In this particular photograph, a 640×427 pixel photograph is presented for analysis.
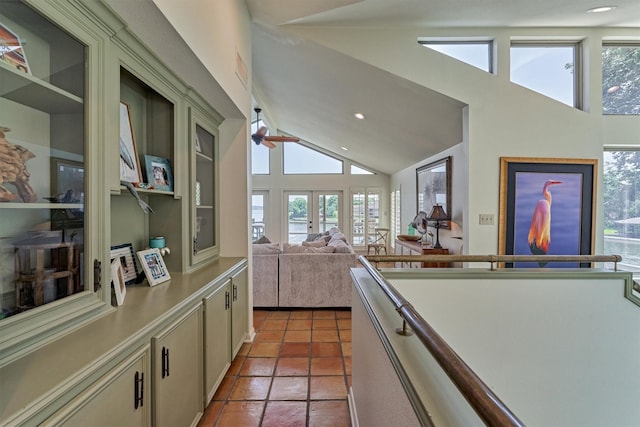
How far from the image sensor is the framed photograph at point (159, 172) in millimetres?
1931

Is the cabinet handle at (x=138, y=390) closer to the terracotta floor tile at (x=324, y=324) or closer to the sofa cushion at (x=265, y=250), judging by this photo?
the terracotta floor tile at (x=324, y=324)

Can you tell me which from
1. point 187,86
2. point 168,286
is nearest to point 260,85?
point 187,86

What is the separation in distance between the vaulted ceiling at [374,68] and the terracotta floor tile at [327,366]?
2724 mm

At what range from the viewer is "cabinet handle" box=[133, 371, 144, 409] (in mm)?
1142

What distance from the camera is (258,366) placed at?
8.26 ft

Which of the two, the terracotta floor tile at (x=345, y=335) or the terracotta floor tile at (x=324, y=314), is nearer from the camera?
the terracotta floor tile at (x=345, y=335)

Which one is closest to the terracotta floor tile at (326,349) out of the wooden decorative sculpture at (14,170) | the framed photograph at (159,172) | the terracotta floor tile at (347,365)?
the terracotta floor tile at (347,365)

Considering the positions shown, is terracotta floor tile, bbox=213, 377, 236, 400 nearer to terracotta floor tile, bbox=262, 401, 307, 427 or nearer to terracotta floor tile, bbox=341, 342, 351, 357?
terracotta floor tile, bbox=262, 401, 307, 427

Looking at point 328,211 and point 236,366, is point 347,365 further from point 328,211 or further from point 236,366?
point 328,211

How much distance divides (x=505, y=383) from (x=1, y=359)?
292 cm

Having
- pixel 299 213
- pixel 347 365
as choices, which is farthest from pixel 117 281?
pixel 299 213

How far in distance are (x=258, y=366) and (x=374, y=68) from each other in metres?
3.00

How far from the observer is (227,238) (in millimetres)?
2867

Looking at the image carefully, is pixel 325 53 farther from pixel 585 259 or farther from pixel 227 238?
pixel 585 259
